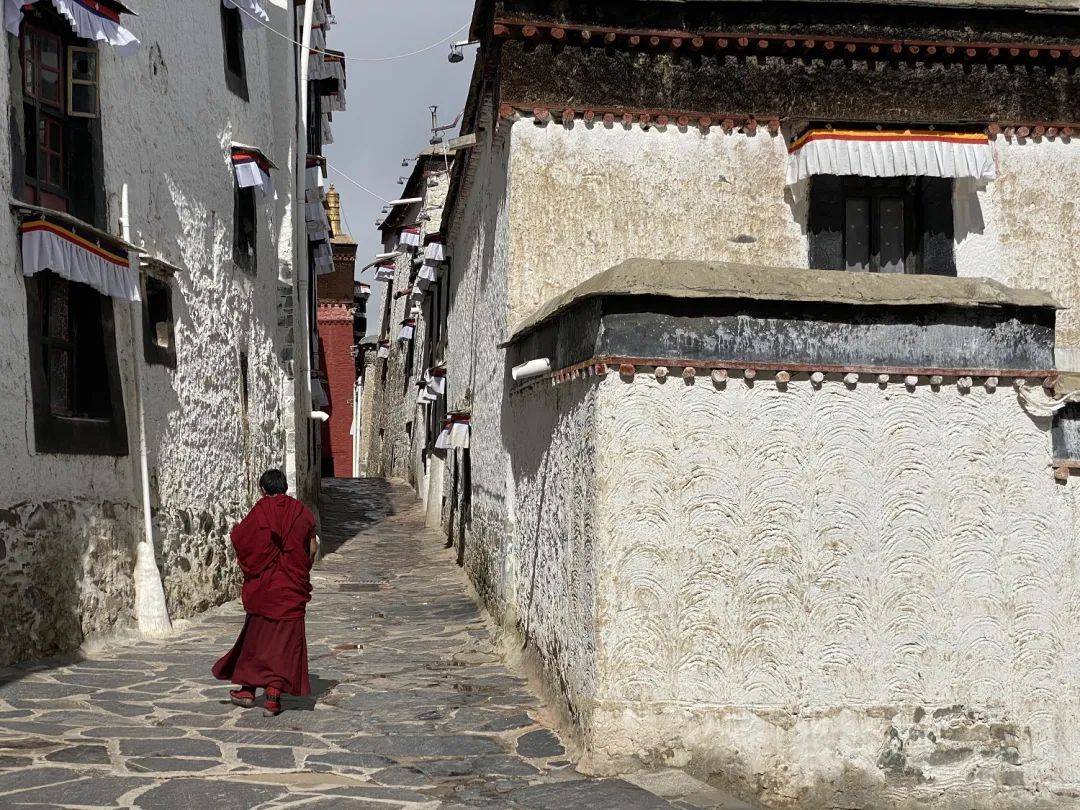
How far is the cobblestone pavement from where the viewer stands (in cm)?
482

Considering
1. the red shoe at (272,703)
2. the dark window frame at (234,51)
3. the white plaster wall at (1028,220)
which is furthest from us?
the dark window frame at (234,51)

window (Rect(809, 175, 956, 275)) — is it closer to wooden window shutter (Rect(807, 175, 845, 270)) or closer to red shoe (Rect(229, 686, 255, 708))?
wooden window shutter (Rect(807, 175, 845, 270))

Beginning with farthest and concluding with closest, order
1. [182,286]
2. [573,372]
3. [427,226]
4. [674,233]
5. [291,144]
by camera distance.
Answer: [427,226] → [291,144] → [182,286] → [674,233] → [573,372]

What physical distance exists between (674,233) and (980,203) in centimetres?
250

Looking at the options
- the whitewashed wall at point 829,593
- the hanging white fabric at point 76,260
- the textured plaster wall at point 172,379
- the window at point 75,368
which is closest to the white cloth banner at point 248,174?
the textured plaster wall at point 172,379

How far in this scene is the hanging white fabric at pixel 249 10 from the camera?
37.6ft

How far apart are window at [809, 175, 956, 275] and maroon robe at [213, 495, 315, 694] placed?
4.67 meters

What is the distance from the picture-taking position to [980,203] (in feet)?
29.2

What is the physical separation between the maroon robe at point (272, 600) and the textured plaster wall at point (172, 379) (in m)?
1.70

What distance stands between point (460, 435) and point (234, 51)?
4772 mm

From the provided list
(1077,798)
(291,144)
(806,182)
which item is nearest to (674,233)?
(806,182)

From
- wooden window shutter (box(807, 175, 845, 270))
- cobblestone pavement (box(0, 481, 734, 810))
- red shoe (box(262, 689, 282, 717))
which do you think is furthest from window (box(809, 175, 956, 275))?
red shoe (box(262, 689, 282, 717))

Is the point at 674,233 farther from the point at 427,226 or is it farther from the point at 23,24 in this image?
the point at 427,226

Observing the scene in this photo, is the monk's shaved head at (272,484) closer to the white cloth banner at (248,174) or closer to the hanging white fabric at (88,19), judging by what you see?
the hanging white fabric at (88,19)
